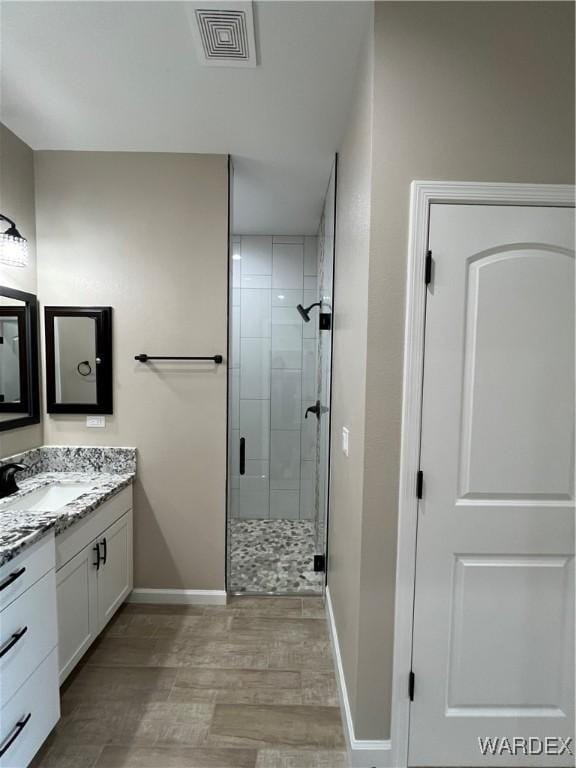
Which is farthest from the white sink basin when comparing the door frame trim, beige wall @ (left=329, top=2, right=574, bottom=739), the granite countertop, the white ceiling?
the white ceiling

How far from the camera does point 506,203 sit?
131cm

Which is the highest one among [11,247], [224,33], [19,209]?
[224,33]

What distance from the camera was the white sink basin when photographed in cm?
192

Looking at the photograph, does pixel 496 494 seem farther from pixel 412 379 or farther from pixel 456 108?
pixel 456 108

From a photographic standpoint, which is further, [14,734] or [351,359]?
[351,359]

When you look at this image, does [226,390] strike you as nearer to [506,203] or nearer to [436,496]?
[436,496]

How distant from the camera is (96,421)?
7.70ft

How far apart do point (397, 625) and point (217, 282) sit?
1962 millimetres

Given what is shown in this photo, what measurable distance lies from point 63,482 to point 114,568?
560 mm

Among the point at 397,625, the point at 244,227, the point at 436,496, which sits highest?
the point at 244,227

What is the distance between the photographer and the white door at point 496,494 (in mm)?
1315

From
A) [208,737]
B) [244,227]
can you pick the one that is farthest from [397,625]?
[244,227]

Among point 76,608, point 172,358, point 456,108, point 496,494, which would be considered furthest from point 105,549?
point 456,108

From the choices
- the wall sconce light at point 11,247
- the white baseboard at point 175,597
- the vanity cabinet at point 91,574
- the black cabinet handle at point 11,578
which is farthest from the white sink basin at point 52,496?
the wall sconce light at point 11,247
